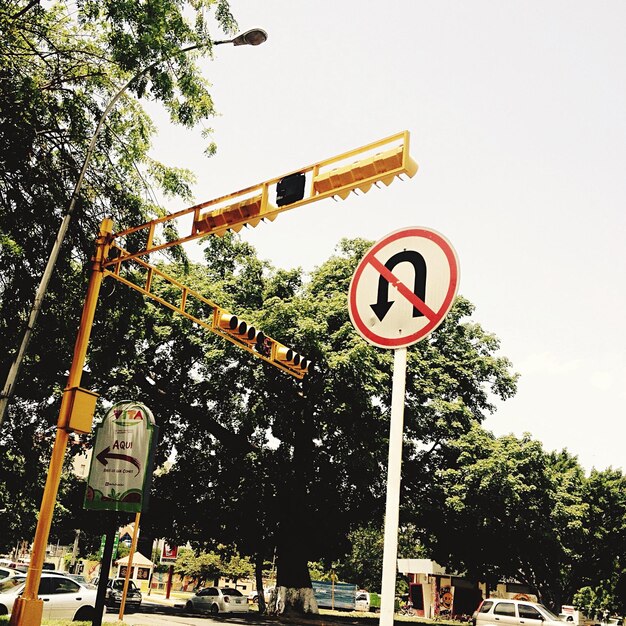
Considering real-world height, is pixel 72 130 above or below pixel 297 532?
above

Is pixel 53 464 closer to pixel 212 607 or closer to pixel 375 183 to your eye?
pixel 375 183

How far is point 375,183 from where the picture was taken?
639 cm

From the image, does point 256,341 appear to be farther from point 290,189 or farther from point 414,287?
point 414,287

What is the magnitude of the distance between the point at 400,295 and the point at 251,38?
8544mm

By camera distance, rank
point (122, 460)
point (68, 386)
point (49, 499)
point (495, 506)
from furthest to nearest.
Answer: point (495, 506), point (68, 386), point (49, 499), point (122, 460)

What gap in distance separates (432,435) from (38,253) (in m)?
20.5

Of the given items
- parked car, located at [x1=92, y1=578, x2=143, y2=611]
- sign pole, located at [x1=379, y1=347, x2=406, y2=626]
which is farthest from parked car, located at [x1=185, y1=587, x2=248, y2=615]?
sign pole, located at [x1=379, y1=347, x2=406, y2=626]

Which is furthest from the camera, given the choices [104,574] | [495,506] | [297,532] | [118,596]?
[118,596]

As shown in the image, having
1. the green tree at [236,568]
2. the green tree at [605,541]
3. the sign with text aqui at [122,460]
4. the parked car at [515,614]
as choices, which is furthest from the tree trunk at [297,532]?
the green tree at [236,568]

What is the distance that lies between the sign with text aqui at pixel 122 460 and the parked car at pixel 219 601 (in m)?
30.2

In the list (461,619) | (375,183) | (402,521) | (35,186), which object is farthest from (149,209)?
(461,619)

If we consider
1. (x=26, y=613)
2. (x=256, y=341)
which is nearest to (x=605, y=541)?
(x=256, y=341)

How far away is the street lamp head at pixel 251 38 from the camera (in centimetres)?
1046

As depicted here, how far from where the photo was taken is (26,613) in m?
8.75
